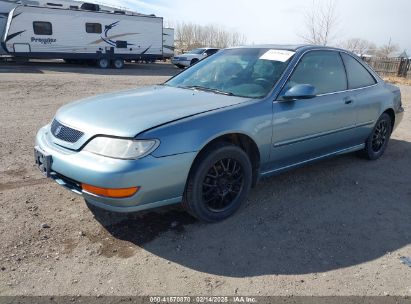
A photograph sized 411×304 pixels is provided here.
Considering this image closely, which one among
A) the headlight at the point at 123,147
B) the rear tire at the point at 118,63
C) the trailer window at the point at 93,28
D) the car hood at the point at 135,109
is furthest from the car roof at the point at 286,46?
the rear tire at the point at 118,63

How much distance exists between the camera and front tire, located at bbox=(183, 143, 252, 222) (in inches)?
129

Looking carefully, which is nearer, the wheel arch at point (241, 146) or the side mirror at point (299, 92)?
the wheel arch at point (241, 146)

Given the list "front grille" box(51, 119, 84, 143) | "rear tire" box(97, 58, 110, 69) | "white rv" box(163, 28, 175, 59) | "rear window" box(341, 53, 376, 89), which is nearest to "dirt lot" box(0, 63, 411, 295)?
"front grille" box(51, 119, 84, 143)

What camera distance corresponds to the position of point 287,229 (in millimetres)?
3510

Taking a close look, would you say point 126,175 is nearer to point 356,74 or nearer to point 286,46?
point 286,46

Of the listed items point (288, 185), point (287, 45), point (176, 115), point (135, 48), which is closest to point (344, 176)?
point (288, 185)

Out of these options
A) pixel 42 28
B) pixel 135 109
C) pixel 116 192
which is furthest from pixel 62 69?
pixel 116 192

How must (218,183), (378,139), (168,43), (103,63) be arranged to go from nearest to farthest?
(218,183) < (378,139) < (103,63) < (168,43)

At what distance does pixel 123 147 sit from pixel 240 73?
1785 mm

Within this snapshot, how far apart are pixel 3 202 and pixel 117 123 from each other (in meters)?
1.60

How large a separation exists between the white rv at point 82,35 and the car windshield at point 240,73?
17.5 m

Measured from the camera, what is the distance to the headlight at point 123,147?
2.89 m

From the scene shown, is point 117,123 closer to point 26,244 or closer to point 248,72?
point 26,244

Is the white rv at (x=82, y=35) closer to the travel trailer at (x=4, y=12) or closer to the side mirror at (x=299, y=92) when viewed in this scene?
the travel trailer at (x=4, y=12)
